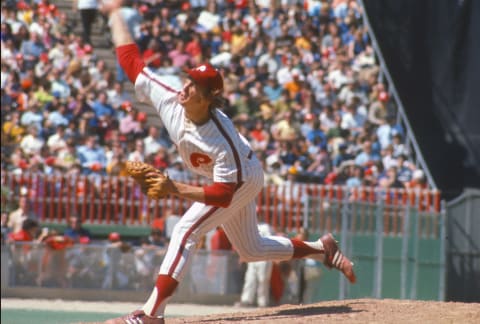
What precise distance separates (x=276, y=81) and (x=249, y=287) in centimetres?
565

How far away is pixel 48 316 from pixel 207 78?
735cm

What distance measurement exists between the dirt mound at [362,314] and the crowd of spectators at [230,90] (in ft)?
27.5

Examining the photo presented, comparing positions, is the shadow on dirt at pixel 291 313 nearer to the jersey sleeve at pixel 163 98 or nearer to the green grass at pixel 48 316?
the jersey sleeve at pixel 163 98

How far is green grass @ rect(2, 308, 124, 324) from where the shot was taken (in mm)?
13297

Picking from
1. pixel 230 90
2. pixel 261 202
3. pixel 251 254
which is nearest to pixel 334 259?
pixel 251 254

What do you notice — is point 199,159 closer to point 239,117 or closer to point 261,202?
point 261,202

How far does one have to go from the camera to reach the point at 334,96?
20.3 metres

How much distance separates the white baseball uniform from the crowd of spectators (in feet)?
29.9

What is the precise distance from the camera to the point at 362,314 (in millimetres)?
8297

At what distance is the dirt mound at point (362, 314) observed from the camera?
26.2ft

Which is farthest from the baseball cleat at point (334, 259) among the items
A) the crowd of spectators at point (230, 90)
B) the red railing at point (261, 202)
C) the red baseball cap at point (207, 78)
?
the crowd of spectators at point (230, 90)

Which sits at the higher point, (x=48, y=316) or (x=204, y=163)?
(x=204, y=163)

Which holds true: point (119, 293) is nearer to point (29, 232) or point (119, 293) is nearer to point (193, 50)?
point (29, 232)

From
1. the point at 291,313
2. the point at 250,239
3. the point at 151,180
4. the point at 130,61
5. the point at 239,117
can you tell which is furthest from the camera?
the point at 239,117
